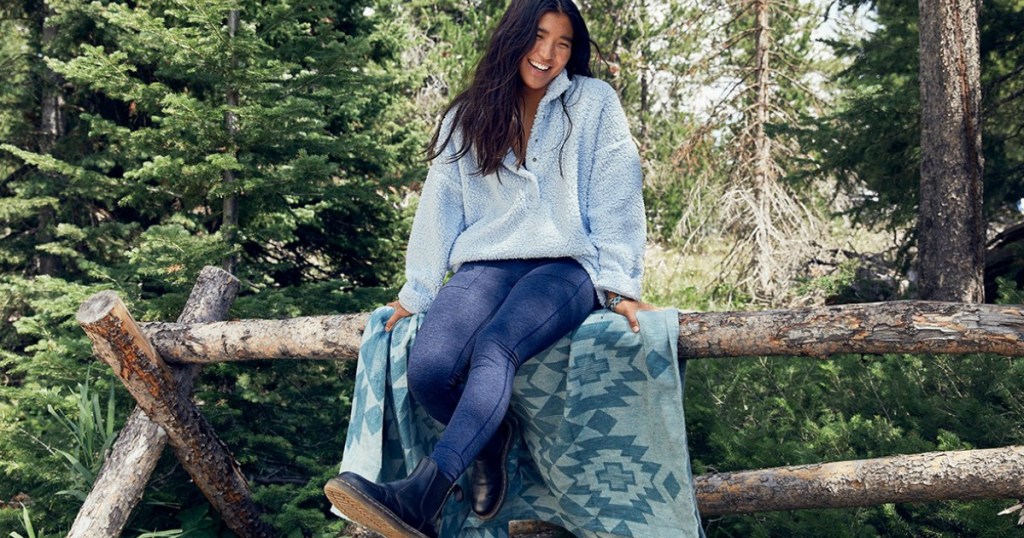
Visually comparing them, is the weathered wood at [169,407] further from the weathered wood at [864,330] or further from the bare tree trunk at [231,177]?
the weathered wood at [864,330]

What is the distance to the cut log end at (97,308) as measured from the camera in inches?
154

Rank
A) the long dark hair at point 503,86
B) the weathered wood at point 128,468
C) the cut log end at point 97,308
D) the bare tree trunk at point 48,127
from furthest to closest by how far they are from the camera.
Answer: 1. the bare tree trunk at point 48,127
2. the weathered wood at point 128,468
3. the cut log end at point 97,308
4. the long dark hair at point 503,86

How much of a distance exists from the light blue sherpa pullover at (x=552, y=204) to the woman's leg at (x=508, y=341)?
4.4 inches

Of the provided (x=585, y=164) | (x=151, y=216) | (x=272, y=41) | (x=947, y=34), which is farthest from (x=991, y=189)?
(x=151, y=216)

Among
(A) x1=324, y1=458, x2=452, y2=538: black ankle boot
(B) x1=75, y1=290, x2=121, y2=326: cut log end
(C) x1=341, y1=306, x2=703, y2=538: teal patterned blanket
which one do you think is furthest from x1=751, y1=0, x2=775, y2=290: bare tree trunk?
(A) x1=324, y1=458, x2=452, y2=538: black ankle boot

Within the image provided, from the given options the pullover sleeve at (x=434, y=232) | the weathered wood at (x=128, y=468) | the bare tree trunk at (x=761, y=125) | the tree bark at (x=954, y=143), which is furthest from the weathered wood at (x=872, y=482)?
the bare tree trunk at (x=761, y=125)

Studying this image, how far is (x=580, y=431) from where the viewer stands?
3256mm

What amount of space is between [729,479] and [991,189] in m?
4.30

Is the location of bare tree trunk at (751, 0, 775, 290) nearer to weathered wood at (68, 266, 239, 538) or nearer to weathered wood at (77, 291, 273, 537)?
weathered wood at (77, 291, 273, 537)

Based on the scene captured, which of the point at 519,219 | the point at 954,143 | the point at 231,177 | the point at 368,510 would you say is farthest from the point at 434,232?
the point at 954,143

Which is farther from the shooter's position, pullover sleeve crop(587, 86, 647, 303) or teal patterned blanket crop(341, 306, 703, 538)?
pullover sleeve crop(587, 86, 647, 303)

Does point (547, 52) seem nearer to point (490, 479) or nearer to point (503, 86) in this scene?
point (503, 86)

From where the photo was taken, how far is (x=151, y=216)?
23.2ft

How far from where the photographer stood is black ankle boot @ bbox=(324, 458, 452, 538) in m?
2.58
